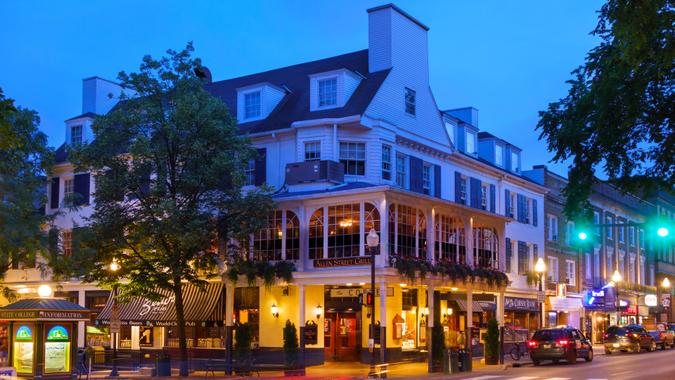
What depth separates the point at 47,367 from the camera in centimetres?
2436

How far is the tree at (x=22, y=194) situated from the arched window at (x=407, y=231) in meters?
13.8

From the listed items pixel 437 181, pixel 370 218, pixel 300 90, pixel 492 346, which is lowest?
pixel 492 346

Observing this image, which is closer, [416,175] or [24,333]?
[24,333]

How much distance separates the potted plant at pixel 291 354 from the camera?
32.2 meters

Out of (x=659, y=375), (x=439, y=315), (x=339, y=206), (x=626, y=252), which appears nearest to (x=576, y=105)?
(x=659, y=375)

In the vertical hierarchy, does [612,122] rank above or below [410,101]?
below

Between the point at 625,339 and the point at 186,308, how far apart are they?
81.8ft

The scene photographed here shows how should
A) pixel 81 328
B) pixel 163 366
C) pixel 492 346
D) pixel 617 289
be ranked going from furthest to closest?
pixel 617 289 < pixel 81 328 < pixel 492 346 < pixel 163 366

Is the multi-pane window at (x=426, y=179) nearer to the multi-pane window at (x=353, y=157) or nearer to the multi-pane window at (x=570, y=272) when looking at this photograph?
the multi-pane window at (x=353, y=157)

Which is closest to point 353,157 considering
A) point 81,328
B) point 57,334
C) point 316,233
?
point 316,233

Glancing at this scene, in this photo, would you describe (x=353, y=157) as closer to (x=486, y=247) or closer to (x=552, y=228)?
(x=486, y=247)

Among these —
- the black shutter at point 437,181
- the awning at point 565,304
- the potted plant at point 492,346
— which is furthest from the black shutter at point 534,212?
the potted plant at point 492,346

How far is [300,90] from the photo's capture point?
42.3 meters

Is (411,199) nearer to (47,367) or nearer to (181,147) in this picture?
(181,147)
